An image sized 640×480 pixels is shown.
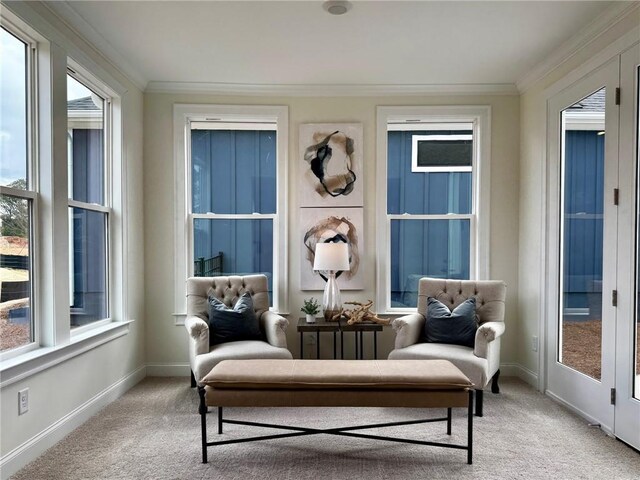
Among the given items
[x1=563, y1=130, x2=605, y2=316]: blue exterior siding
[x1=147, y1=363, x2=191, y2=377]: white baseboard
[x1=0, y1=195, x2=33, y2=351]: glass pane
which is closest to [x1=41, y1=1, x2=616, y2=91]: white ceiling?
[x1=563, y1=130, x2=605, y2=316]: blue exterior siding

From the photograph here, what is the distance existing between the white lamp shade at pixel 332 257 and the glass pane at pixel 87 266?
1.74 meters

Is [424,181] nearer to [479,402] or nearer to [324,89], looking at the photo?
[324,89]

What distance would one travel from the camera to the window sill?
96.0 inches

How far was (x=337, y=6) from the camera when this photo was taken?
2873 mm

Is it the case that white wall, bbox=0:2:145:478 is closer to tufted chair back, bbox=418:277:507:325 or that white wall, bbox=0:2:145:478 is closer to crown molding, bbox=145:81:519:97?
crown molding, bbox=145:81:519:97

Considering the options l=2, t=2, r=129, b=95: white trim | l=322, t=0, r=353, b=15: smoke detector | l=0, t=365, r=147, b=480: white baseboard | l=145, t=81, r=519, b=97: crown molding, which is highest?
l=322, t=0, r=353, b=15: smoke detector

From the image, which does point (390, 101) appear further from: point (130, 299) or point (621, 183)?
point (130, 299)

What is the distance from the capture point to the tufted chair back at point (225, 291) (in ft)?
13.3

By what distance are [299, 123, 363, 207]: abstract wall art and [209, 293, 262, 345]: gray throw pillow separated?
1187 millimetres

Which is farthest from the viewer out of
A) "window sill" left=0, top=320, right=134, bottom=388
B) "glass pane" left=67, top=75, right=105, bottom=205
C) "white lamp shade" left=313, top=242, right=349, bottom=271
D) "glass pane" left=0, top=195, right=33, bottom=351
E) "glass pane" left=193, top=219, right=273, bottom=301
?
"glass pane" left=193, top=219, right=273, bottom=301

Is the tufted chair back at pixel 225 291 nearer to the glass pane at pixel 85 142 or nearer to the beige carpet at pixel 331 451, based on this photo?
the beige carpet at pixel 331 451

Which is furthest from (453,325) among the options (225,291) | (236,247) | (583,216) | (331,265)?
(236,247)

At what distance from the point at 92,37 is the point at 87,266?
5.30 ft

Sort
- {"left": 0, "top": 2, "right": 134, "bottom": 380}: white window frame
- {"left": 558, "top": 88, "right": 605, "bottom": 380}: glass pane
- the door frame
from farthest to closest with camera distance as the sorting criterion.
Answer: {"left": 558, "top": 88, "right": 605, "bottom": 380}: glass pane, the door frame, {"left": 0, "top": 2, "right": 134, "bottom": 380}: white window frame
